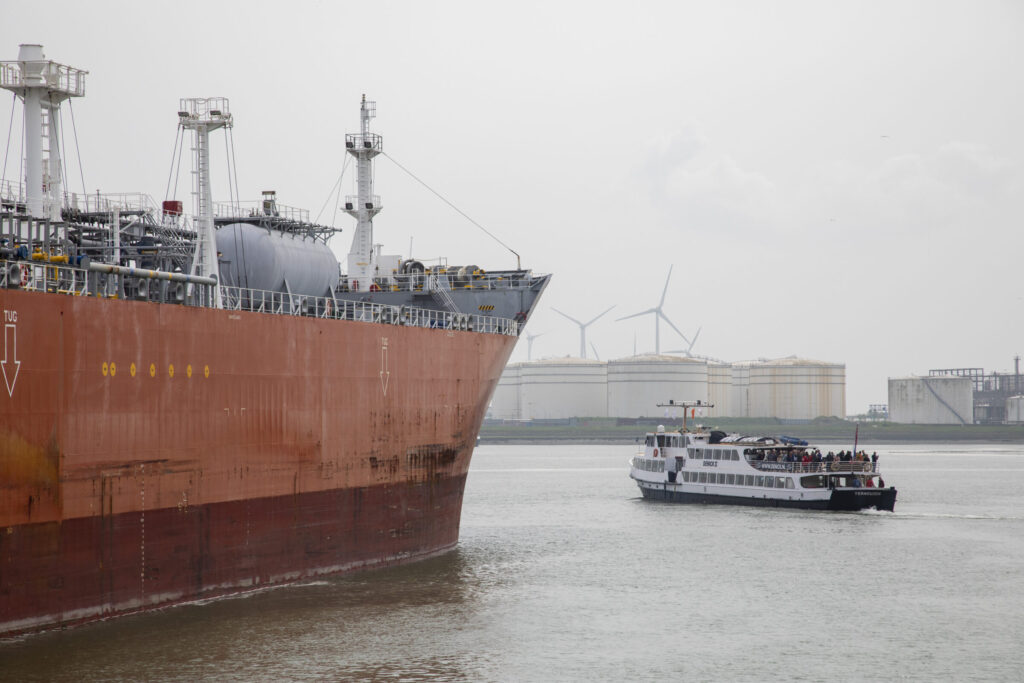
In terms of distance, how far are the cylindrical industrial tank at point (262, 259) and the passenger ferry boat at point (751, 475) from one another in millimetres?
Result: 26148

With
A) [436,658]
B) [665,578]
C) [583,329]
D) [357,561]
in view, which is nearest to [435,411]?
[357,561]

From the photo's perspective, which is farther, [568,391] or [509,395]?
[509,395]

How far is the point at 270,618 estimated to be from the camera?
24.7 metres

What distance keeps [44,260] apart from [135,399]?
4299 millimetres

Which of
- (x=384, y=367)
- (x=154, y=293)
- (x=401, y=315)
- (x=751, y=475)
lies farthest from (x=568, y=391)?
(x=154, y=293)

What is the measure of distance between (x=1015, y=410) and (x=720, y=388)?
40.8m

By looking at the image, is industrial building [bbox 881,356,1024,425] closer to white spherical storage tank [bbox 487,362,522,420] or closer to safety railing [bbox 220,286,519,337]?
white spherical storage tank [bbox 487,362,522,420]

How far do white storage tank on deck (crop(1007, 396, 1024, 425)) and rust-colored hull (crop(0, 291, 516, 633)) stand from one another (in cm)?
14075

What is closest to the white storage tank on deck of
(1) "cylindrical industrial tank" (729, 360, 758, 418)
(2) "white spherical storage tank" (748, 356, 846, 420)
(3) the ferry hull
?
(2) "white spherical storage tank" (748, 356, 846, 420)

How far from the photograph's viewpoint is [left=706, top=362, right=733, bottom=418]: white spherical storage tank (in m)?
169

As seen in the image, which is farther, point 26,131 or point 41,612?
point 26,131

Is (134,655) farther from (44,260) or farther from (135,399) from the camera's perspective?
(44,260)

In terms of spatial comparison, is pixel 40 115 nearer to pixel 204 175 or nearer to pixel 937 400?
pixel 204 175

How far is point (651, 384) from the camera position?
157125mm
